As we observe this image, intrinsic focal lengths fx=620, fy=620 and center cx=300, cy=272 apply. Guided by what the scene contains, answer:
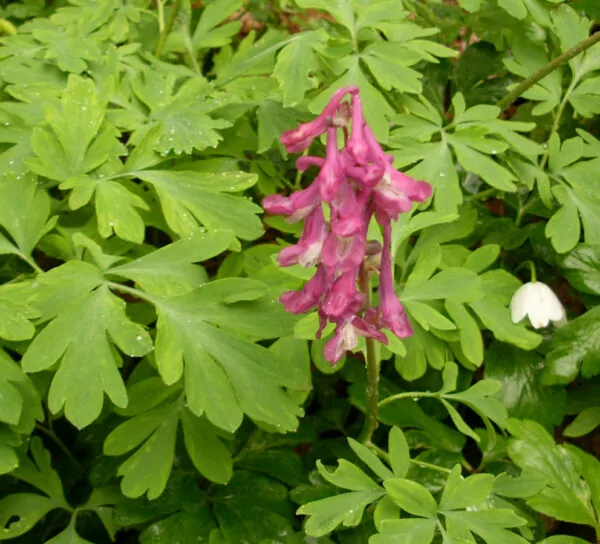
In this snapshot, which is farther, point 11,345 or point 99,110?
point 99,110

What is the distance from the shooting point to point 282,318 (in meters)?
1.59

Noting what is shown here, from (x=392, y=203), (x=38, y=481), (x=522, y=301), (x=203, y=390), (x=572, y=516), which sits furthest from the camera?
(x=522, y=301)

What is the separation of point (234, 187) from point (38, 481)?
3.51 ft

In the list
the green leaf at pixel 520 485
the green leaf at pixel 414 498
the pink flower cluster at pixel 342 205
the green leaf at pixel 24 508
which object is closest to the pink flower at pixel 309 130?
the pink flower cluster at pixel 342 205

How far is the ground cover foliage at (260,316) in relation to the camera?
152 cm

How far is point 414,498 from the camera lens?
151 cm

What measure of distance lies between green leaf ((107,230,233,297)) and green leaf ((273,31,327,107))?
0.51 metres

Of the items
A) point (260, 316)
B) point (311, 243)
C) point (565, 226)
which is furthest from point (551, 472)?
point (311, 243)

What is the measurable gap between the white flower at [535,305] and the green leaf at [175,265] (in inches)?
38.9

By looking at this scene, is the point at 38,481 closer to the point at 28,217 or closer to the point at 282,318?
the point at 28,217

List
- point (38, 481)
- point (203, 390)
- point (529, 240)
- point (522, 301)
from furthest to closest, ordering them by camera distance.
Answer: point (529, 240)
point (522, 301)
point (38, 481)
point (203, 390)

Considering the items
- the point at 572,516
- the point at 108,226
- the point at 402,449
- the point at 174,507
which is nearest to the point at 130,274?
the point at 108,226

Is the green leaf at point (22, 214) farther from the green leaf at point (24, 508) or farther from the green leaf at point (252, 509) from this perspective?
the green leaf at point (252, 509)

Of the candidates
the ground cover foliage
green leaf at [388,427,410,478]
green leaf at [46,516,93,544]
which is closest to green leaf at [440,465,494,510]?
the ground cover foliage
